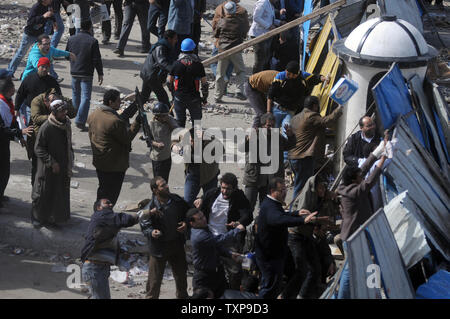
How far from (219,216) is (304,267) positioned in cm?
104

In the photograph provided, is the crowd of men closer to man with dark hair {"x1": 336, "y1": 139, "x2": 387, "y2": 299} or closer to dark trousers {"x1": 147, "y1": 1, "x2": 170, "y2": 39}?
man with dark hair {"x1": 336, "y1": 139, "x2": 387, "y2": 299}

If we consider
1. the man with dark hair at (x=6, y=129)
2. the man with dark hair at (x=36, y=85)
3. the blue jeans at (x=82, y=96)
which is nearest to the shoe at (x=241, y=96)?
the blue jeans at (x=82, y=96)

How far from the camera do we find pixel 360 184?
26.1 feet

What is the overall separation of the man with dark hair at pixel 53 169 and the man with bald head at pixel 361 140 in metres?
3.25

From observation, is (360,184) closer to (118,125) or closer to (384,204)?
(384,204)

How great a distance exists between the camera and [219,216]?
825 centimetres

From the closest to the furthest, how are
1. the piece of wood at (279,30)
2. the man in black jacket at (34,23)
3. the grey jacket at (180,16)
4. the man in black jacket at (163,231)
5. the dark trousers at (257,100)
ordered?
the man in black jacket at (163,231), the dark trousers at (257,100), the piece of wood at (279,30), the man in black jacket at (34,23), the grey jacket at (180,16)

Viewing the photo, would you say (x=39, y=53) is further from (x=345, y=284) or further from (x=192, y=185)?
(x=345, y=284)

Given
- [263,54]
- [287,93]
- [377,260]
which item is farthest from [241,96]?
[377,260]

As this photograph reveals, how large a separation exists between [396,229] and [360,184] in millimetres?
564

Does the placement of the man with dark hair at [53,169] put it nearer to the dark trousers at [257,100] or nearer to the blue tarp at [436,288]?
the dark trousers at [257,100]

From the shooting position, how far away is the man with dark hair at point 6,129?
30.6 ft

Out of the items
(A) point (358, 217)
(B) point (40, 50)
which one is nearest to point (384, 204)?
(A) point (358, 217)

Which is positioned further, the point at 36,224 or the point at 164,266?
the point at 36,224
